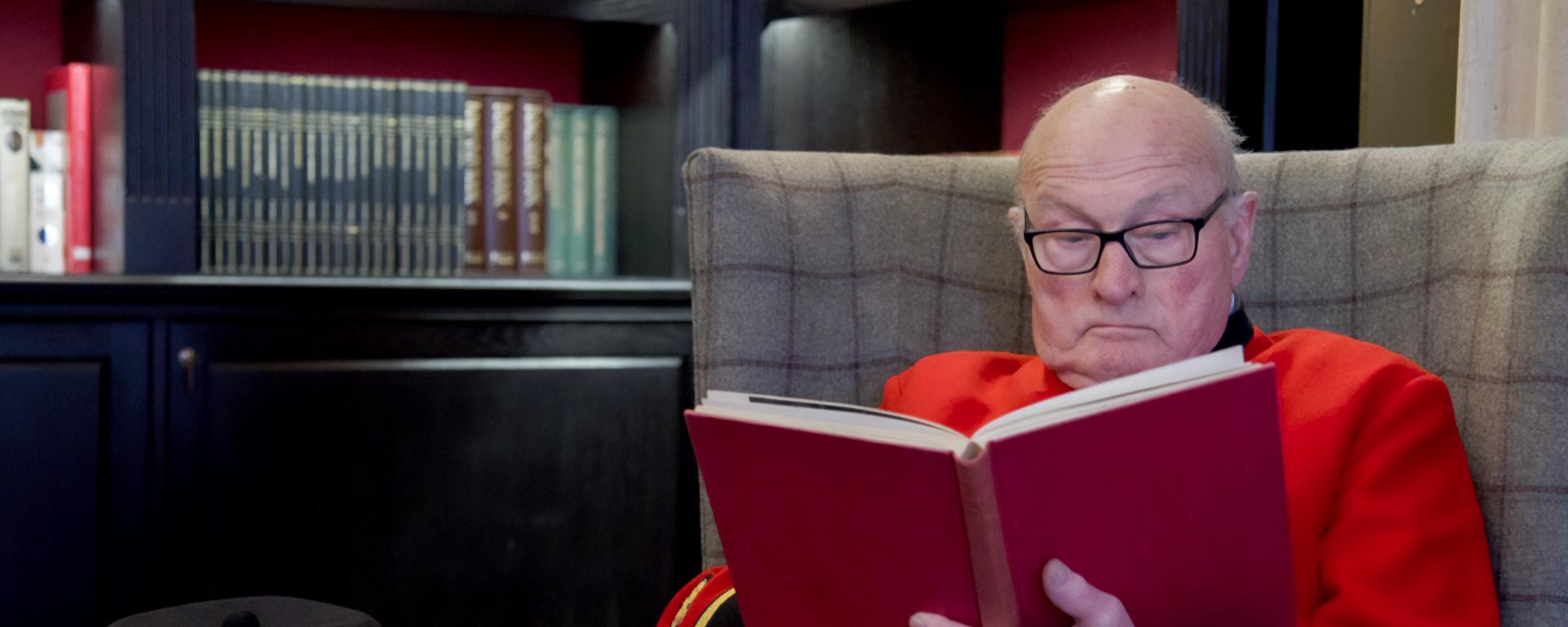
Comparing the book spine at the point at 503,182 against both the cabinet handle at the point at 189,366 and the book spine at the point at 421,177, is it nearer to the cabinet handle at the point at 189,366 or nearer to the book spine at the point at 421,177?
the book spine at the point at 421,177

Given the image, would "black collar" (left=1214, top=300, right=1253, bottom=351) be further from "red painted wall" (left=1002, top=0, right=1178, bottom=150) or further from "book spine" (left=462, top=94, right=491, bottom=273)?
"book spine" (left=462, top=94, right=491, bottom=273)

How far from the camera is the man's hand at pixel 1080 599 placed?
0.71m

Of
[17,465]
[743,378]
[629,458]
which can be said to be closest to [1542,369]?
[743,378]


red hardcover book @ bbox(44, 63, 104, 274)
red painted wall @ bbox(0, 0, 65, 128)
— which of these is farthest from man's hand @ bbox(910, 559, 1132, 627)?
red painted wall @ bbox(0, 0, 65, 128)

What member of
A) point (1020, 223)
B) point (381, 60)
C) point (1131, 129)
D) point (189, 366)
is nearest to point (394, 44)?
point (381, 60)

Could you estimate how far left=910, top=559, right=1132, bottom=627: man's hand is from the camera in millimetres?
712

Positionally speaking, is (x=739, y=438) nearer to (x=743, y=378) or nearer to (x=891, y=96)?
(x=743, y=378)

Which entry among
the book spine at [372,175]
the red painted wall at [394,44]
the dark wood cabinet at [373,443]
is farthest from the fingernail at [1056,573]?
the red painted wall at [394,44]

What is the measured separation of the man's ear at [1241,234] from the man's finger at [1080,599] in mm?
411

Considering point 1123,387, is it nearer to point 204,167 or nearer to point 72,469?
point 72,469

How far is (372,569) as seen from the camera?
6.05 ft

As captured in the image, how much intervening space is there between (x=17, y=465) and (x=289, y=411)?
0.35m

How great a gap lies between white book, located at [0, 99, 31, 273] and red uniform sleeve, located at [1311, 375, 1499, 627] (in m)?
1.86

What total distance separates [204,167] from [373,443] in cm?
53
